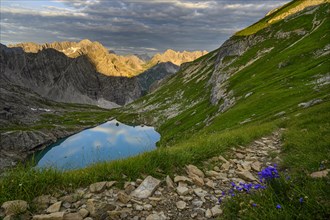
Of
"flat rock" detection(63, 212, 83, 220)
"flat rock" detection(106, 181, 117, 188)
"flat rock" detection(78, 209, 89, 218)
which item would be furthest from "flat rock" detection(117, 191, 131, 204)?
"flat rock" detection(63, 212, 83, 220)

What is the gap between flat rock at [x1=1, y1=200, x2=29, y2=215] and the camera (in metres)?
6.06

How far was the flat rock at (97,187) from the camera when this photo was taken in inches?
288

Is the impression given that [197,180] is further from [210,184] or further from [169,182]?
[169,182]

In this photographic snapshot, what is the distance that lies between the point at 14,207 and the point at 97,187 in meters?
1.94

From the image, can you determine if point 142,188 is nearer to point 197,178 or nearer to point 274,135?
point 197,178

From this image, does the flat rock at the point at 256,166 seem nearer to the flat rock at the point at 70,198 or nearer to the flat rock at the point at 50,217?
the flat rock at the point at 70,198

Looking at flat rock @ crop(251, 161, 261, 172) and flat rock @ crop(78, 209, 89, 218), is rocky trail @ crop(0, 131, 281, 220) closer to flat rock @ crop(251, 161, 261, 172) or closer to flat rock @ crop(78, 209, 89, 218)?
flat rock @ crop(78, 209, 89, 218)

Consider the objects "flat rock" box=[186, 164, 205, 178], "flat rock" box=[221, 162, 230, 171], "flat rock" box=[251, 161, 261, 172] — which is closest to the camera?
"flat rock" box=[186, 164, 205, 178]

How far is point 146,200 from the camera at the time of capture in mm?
7297

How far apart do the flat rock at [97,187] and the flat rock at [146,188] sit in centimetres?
78

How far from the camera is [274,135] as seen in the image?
59.7 ft

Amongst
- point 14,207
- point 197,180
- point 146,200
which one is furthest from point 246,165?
point 14,207

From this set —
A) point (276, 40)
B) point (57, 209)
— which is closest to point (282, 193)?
point (57, 209)

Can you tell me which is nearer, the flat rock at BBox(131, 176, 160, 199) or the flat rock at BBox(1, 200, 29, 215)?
the flat rock at BBox(1, 200, 29, 215)
